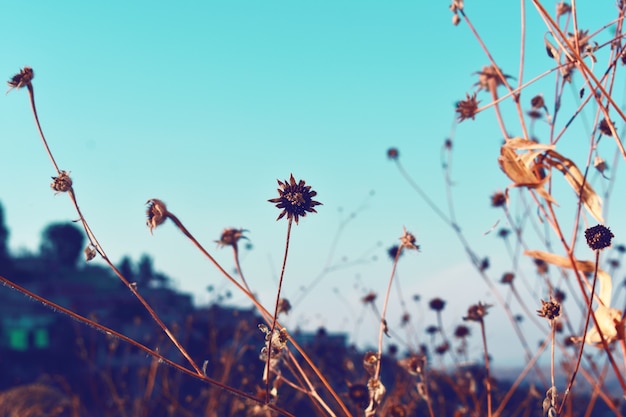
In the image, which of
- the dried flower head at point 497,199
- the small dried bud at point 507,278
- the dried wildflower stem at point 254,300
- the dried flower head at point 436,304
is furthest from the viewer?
the dried flower head at point 436,304

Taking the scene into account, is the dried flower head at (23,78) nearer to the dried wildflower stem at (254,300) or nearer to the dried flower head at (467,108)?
the dried wildflower stem at (254,300)

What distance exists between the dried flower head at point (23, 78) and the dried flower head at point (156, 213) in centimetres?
50

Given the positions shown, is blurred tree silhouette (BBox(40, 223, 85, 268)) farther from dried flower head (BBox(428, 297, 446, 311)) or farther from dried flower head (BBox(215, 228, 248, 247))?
dried flower head (BBox(215, 228, 248, 247))

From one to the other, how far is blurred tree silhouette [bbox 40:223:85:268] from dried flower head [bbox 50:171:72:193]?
39.2m

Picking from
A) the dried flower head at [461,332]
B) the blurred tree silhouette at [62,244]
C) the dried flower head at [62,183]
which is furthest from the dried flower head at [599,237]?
the blurred tree silhouette at [62,244]

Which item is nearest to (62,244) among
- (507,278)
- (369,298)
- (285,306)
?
(369,298)

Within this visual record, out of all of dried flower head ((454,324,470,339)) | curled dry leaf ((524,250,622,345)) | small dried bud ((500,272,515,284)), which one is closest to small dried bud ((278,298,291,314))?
curled dry leaf ((524,250,622,345))

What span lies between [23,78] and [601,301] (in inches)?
58.7

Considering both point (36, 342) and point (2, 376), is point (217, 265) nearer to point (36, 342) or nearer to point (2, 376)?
point (2, 376)

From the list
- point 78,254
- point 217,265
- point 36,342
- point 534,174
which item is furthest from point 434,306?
point 78,254

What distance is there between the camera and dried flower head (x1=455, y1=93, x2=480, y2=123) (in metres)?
1.67

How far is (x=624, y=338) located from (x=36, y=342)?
582 inches

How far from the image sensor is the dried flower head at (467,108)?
1.67 m

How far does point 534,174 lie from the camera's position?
1416 millimetres
